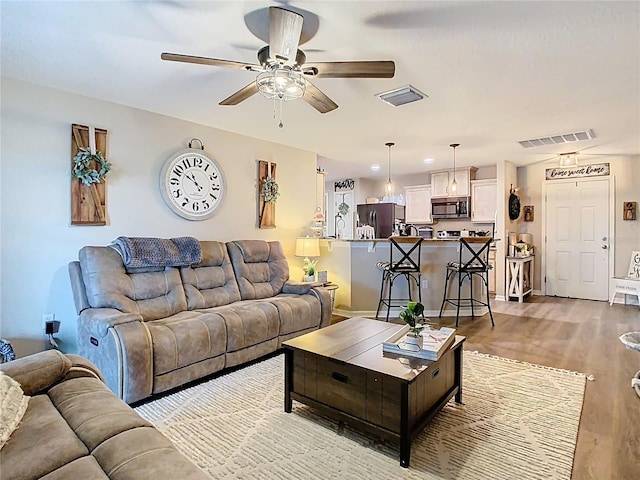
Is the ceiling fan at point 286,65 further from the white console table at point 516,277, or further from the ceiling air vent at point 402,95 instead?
the white console table at point 516,277

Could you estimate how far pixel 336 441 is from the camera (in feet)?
7.01

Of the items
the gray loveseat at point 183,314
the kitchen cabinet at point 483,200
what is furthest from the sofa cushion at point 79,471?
the kitchen cabinet at point 483,200

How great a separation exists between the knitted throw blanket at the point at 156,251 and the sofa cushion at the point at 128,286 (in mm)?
66

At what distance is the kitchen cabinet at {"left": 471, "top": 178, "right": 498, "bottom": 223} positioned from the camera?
22.0ft

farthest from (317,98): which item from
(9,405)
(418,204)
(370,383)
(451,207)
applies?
(418,204)

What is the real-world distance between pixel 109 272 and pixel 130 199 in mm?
964

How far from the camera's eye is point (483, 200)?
680 cm

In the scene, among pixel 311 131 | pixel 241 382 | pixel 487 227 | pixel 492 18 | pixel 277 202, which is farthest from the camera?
pixel 487 227

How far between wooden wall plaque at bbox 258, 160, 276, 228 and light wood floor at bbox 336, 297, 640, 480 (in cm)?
270

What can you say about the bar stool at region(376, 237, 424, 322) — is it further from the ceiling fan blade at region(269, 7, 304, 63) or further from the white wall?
the ceiling fan blade at region(269, 7, 304, 63)

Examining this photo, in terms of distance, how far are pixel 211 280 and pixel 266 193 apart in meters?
1.62

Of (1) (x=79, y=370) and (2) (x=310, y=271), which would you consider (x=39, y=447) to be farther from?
(2) (x=310, y=271)

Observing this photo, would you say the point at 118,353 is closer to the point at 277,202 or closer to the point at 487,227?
the point at 277,202

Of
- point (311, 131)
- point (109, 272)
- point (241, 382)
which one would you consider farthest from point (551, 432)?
point (311, 131)
